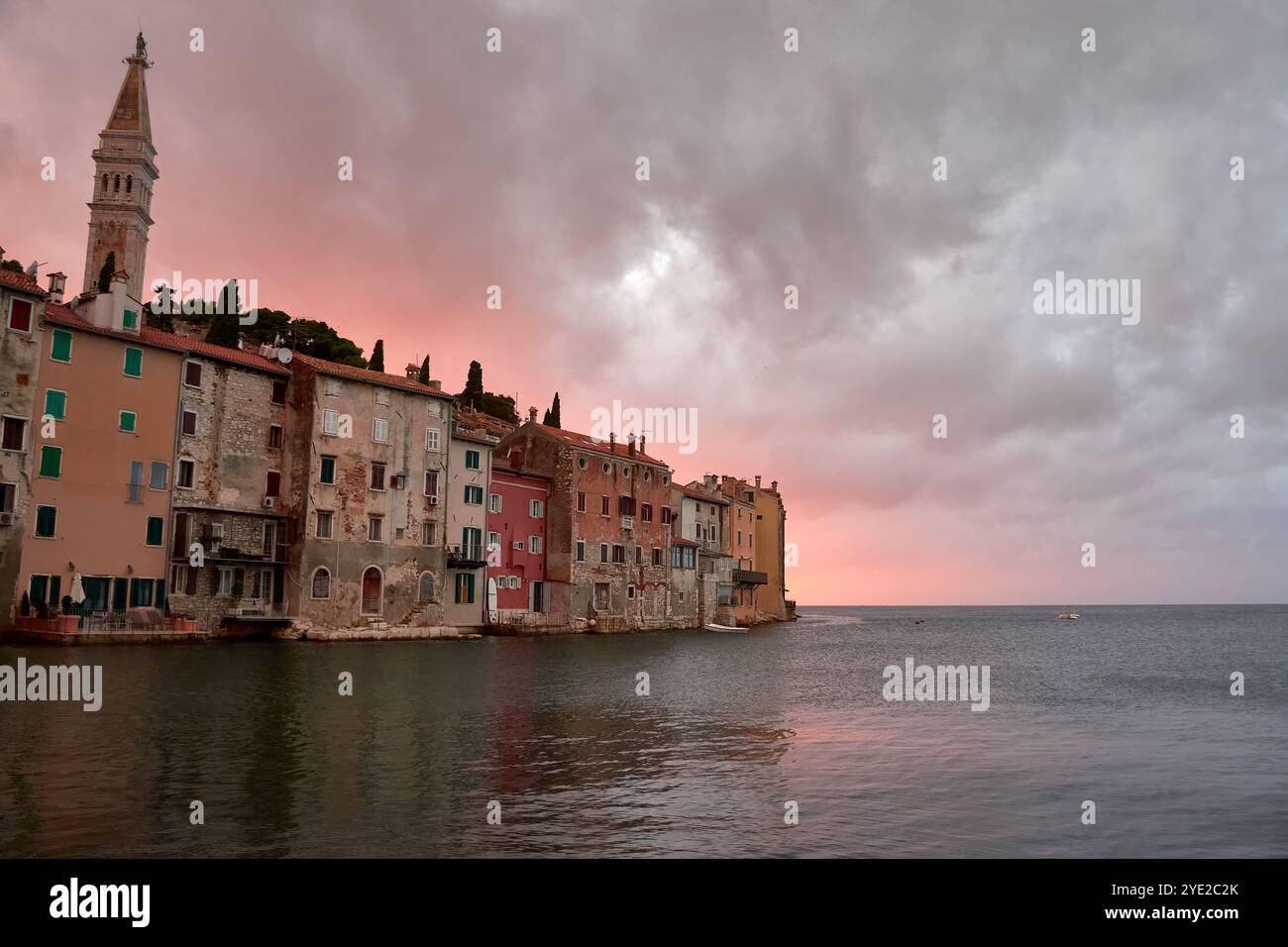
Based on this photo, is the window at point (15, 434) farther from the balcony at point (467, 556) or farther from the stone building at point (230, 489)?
the balcony at point (467, 556)

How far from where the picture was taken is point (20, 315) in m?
39.9

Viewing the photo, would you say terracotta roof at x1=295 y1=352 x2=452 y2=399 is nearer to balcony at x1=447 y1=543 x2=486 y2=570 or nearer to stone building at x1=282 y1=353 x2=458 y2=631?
stone building at x1=282 y1=353 x2=458 y2=631

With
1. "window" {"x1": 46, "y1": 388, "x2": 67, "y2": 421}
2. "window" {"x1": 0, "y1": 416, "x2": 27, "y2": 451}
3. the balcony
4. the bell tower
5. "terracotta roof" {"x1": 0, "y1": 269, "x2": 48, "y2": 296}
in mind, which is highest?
the bell tower

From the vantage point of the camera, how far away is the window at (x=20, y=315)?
3959cm

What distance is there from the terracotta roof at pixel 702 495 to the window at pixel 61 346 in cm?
5084

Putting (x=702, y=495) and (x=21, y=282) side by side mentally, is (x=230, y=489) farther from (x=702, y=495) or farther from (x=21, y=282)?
(x=702, y=495)

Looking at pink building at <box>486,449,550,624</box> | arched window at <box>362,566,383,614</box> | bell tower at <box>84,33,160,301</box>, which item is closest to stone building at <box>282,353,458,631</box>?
arched window at <box>362,566,383,614</box>

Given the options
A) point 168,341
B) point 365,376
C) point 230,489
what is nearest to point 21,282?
point 168,341

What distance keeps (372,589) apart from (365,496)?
5546mm

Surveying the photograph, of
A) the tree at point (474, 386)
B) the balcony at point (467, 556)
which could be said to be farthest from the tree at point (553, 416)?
the balcony at point (467, 556)

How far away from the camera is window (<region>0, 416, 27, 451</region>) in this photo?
1540 inches

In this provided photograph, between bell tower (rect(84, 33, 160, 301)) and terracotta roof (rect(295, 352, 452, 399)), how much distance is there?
6118cm
